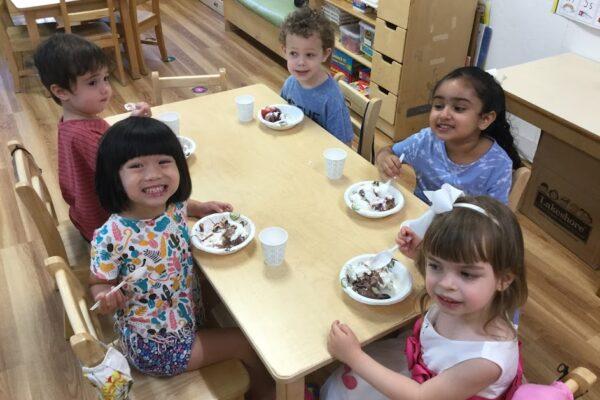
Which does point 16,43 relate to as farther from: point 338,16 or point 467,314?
point 467,314

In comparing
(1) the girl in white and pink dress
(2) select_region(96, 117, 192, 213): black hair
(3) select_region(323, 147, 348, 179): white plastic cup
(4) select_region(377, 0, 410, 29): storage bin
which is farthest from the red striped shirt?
(4) select_region(377, 0, 410, 29): storage bin

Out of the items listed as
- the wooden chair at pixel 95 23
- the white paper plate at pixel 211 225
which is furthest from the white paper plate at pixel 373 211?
the wooden chair at pixel 95 23

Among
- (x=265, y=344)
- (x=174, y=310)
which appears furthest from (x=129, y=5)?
(x=265, y=344)

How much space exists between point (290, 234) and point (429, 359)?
0.50 metres

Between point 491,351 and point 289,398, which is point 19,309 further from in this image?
point 491,351

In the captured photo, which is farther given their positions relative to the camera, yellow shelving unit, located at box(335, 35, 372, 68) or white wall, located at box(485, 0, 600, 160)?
yellow shelving unit, located at box(335, 35, 372, 68)

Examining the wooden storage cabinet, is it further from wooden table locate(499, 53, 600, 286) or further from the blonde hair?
the blonde hair

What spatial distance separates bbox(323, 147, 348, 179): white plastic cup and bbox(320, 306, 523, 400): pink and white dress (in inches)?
21.7

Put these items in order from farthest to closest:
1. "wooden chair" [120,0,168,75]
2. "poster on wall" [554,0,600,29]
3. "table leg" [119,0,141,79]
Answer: "wooden chair" [120,0,168,75] < "table leg" [119,0,141,79] < "poster on wall" [554,0,600,29]

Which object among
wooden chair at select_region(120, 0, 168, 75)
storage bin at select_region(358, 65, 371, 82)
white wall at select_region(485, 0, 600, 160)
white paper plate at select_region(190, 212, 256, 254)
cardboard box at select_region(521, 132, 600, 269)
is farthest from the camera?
wooden chair at select_region(120, 0, 168, 75)

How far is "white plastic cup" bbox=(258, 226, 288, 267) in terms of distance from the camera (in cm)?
129

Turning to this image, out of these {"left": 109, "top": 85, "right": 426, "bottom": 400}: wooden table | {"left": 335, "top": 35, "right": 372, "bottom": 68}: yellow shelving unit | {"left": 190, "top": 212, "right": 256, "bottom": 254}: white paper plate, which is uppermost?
{"left": 190, "top": 212, "right": 256, "bottom": 254}: white paper plate

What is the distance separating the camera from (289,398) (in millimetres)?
1134

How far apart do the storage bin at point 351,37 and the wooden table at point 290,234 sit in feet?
5.70
